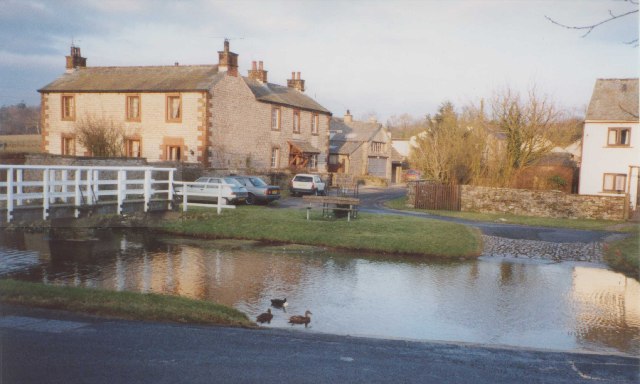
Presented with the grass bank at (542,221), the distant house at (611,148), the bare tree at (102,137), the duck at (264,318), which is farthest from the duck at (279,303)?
the distant house at (611,148)

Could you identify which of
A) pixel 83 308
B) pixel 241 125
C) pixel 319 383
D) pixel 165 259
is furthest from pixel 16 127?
pixel 319 383

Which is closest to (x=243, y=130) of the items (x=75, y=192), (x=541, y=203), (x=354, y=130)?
(x=541, y=203)

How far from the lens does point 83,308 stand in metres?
9.81

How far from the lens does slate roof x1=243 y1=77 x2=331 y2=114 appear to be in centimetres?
4425

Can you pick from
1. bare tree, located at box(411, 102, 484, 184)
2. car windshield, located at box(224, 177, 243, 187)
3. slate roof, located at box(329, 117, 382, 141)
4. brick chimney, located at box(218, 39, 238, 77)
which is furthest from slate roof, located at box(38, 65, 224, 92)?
slate roof, located at box(329, 117, 382, 141)

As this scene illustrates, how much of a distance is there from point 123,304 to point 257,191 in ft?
70.3

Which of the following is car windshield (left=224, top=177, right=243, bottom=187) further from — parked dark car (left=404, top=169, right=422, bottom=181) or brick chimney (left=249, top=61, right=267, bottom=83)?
parked dark car (left=404, top=169, right=422, bottom=181)

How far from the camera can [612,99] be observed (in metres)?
38.9

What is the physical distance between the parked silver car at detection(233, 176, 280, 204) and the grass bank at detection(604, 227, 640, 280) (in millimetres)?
17620

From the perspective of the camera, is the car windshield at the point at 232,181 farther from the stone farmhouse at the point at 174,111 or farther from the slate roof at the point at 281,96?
the slate roof at the point at 281,96

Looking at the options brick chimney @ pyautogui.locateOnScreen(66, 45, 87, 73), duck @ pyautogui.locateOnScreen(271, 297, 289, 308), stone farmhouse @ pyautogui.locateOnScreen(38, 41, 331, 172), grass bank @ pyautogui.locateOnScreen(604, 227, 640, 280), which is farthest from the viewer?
brick chimney @ pyautogui.locateOnScreen(66, 45, 87, 73)

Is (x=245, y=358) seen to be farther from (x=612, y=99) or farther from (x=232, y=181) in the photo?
(x=612, y=99)

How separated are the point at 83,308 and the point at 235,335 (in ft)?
10.1

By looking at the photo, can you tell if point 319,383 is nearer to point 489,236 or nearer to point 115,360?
point 115,360
